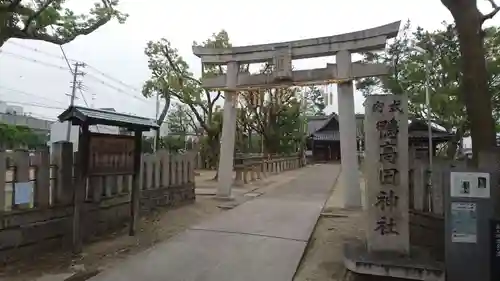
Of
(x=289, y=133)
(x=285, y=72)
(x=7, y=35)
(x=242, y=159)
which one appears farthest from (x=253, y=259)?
(x=289, y=133)

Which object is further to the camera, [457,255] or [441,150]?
[441,150]

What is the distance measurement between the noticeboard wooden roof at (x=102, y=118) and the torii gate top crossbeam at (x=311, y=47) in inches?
186

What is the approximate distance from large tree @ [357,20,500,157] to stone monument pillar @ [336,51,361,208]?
4343 mm

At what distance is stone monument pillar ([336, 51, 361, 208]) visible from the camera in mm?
9711

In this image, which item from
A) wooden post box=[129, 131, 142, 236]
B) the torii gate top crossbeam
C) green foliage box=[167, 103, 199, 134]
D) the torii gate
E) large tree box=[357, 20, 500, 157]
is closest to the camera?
wooden post box=[129, 131, 142, 236]

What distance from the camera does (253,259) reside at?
18.1ft

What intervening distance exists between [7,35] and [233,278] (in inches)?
314

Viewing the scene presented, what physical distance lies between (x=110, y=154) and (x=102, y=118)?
935mm

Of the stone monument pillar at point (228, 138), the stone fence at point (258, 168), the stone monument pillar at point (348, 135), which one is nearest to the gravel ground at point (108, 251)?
the stone monument pillar at point (228, 138)

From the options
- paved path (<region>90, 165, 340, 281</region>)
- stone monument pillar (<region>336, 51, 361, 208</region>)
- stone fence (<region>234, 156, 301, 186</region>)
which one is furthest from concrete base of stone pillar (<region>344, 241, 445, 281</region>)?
stone fence (<region>234, 156, 301, 186</region>)

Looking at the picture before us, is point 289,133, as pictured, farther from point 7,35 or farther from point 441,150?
point 7,35

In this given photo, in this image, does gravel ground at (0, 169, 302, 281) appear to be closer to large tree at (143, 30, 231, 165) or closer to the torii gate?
the torii gate

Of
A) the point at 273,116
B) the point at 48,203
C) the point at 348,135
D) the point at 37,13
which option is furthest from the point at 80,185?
the point at 273,116

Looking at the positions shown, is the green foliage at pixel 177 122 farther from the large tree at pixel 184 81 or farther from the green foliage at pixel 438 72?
the green foliage at pixel 438 72
